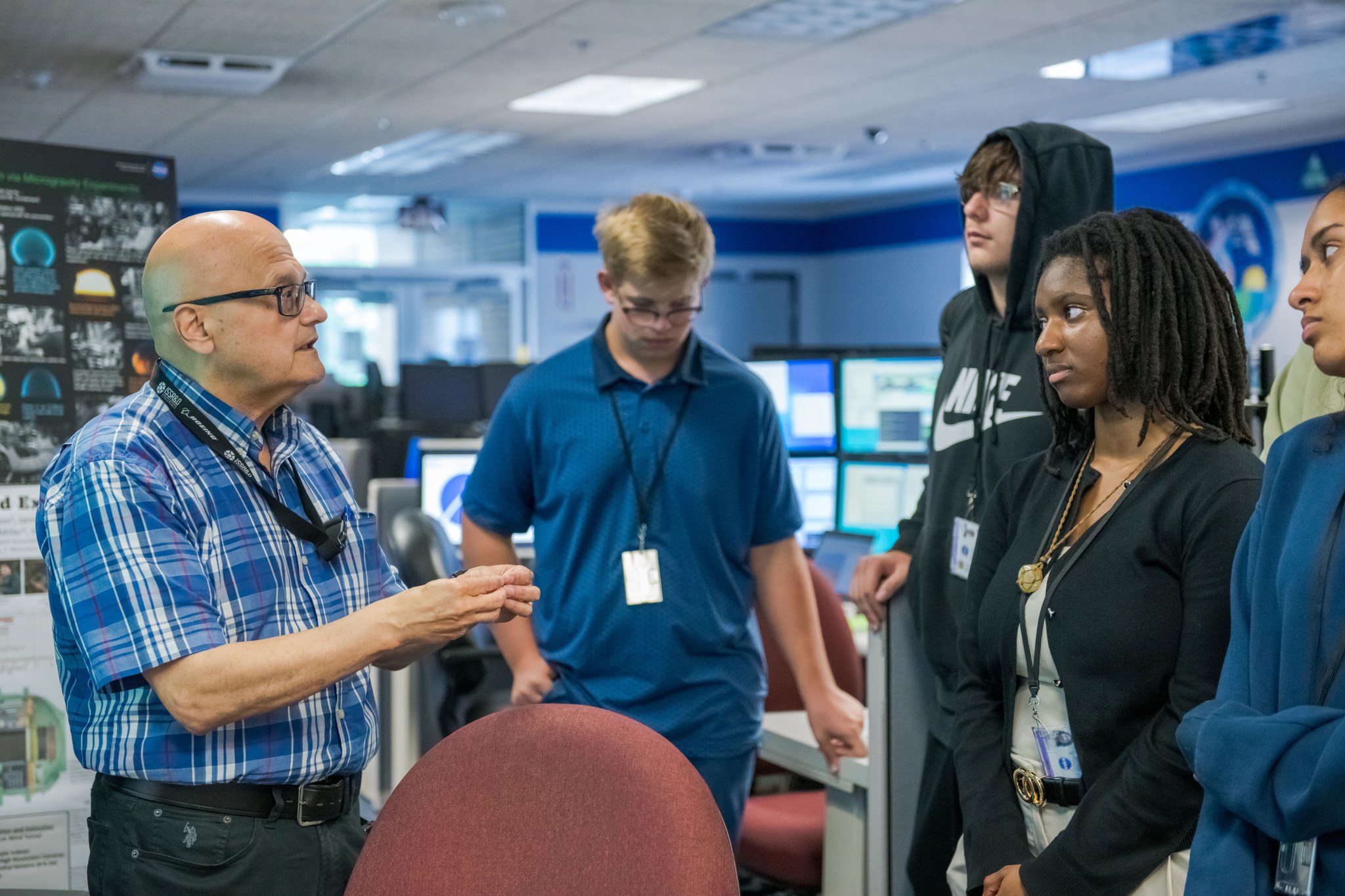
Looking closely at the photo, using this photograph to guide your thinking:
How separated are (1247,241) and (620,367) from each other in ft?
30.7

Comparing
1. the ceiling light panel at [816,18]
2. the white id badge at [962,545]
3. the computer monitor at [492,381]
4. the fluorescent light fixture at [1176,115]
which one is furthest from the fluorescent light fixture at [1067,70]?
the white id badge at [962,545]

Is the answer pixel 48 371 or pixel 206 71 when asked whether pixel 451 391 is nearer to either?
pixel 206 71

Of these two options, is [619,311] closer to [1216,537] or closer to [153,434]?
[153,434]

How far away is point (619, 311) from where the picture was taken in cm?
206

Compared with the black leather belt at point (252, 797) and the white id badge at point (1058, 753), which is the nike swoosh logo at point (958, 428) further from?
the black leather belt at point (252, 797)

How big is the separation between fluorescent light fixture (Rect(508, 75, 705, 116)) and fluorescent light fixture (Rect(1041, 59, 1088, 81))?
1962 mm

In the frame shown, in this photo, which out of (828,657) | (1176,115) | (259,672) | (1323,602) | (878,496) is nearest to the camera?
(1323,602)

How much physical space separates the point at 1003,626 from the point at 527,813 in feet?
1.91

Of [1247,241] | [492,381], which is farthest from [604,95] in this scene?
[1247,241]

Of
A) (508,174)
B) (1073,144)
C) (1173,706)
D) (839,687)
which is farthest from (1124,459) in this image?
(508,174)

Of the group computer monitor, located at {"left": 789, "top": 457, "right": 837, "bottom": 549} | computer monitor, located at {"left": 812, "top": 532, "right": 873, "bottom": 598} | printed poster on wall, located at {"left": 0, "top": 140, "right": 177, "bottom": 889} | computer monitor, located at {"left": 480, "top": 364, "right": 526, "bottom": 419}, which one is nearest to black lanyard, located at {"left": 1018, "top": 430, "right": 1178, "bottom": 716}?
printed poster on wall, located at {"left": 0, "top": 140, "right": 177, "bottom": 889}

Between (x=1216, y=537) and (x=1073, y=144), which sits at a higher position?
(x=1073, y=144)

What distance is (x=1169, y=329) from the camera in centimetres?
148

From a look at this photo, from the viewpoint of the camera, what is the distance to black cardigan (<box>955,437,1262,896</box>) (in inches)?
53.6
